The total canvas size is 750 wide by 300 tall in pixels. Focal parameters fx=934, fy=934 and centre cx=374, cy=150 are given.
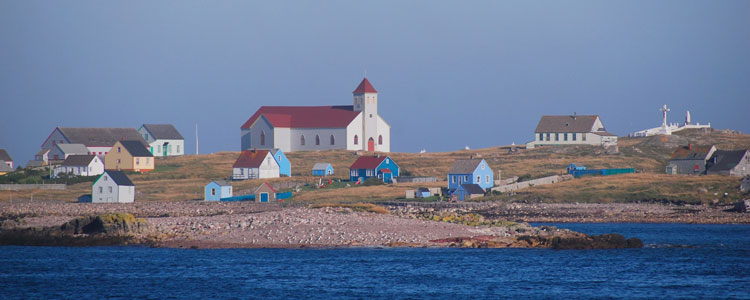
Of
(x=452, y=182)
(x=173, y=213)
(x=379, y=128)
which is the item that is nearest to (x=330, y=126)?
(x=379, y=128)

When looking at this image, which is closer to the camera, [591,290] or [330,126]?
[591,290]

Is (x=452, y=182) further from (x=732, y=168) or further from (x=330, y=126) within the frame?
(x=330, y=126)

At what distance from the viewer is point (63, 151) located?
95.4m

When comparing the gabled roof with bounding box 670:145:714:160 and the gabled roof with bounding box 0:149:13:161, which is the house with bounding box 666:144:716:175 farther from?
the gabled roof with bounding box 0:149:13:161

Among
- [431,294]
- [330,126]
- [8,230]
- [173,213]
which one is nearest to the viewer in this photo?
[431,294]

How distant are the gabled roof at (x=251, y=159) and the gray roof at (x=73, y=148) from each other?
2293cm

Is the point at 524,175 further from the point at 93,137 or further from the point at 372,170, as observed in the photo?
the point at 93,137

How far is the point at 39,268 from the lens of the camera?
3672cm

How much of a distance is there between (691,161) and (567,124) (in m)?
23.0

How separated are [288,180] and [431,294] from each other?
47.9m

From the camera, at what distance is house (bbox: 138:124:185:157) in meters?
103

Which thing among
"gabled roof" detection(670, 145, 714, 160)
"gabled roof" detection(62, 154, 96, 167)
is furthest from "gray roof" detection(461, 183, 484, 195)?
"gabled roof" detection(62, 154, 96, 167)

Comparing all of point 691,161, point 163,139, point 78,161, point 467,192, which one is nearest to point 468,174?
point 467,192

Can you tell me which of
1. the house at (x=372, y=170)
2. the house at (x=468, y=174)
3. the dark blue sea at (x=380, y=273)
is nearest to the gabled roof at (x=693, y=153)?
the house at (x=468, y=174)
